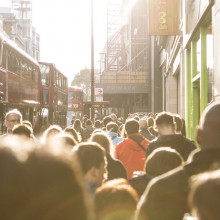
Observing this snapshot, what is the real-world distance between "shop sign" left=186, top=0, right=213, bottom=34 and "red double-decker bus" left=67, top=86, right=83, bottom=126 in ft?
87.8

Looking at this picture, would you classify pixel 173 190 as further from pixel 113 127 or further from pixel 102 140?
pixel 113 127

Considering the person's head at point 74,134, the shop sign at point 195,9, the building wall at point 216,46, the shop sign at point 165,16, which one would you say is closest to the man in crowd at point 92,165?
the person's head at point 74,134

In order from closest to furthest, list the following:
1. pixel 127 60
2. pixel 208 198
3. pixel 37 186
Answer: pixel 37 186, pixel 208 198, pixel 127 60

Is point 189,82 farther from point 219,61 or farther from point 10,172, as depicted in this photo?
point 10,172

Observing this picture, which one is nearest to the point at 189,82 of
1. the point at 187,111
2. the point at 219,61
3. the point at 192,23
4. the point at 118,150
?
the point at 187,111

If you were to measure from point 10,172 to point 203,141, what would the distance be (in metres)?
2.02

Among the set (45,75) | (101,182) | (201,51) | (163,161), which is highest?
(45,75)

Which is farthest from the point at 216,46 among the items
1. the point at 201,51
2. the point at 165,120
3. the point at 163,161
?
the point at 163,161

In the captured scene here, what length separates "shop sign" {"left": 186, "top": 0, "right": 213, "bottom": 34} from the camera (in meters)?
10.2

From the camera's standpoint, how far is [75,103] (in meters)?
41.3

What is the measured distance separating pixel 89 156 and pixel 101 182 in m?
0.20

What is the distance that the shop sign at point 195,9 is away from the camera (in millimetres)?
10193

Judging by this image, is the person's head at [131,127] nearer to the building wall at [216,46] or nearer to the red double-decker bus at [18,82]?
the building wall at [216,46]

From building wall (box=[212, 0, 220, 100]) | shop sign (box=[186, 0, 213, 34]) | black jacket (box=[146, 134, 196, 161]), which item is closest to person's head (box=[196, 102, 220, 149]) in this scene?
black jacket (box=[146, 134, 196, 161])
